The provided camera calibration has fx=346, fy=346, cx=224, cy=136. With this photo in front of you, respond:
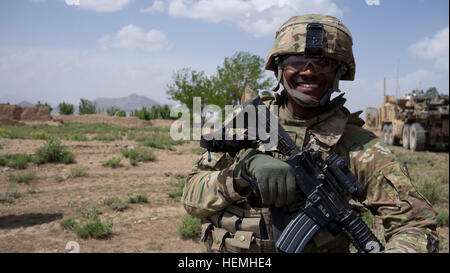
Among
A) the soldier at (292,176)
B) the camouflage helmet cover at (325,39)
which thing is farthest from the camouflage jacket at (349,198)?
the camouflage helmet cover at (325,39)

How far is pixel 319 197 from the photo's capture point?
1.72 meters

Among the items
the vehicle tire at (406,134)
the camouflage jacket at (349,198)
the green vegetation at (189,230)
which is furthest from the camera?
the vehicle tire at (406,134)

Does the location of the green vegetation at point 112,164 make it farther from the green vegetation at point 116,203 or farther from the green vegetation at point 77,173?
the green vegetation at point 116,203

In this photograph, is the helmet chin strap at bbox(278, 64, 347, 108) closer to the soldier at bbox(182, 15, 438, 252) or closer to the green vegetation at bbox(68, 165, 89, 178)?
the soldier at bbox(182, 15, 438, 252)

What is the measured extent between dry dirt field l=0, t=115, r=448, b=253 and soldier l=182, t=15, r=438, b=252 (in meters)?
3.49

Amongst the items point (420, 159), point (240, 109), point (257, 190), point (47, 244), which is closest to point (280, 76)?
point (240, 109)

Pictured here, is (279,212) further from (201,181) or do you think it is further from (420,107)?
(420,107)

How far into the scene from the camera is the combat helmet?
76.7 inches

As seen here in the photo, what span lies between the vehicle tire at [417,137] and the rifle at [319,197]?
1543 centimetres

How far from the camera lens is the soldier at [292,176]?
5.45 ft

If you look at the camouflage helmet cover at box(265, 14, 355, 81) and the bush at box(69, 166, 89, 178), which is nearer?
the camouflage helmet cover at box(265, 14, 355, 81)

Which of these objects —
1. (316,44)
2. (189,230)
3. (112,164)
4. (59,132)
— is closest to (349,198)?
(316,44)

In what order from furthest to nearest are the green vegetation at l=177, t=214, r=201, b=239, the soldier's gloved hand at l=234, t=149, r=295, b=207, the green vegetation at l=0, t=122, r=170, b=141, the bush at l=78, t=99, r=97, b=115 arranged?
the bush at l=78, t=99, r=97, b=115, the green vegetation at l=0, t=122, r=170, b=141, the green vegetation at l=177, t=214, r=201, b=239, the soldier's gloved hand at l=234, t=149, r=295, b=207

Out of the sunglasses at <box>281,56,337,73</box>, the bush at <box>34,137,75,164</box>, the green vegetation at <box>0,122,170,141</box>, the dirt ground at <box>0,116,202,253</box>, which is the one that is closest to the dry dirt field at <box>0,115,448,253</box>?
the dirt ground at <box>0,116,202,253</box>
